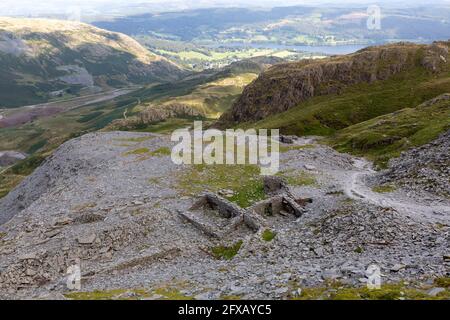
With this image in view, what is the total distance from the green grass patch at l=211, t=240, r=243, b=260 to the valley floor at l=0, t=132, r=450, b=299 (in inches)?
6.3

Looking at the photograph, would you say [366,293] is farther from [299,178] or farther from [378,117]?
[378,117]

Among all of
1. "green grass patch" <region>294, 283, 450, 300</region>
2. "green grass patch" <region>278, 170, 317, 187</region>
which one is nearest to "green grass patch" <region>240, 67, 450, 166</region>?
"green grass patch" <region>278, 170, 317, 187</region>

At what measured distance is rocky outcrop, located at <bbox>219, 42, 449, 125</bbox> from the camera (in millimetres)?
172375

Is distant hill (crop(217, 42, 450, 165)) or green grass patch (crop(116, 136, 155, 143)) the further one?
distant hill (crop(217, 42, 450, 165))

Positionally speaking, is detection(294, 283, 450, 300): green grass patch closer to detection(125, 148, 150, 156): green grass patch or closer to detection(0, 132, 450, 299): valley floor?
detection(0, 132, 450, 299): valley floor

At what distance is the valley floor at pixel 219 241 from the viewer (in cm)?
2681

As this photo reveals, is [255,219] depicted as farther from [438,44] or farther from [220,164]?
[438,44]

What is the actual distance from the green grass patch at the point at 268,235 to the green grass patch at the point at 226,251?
2.46 m

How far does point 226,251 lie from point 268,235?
4.74m

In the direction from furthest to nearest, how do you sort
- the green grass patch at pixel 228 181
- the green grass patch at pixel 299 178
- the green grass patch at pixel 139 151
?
the green grass patch at pixel 139 151
the green grass patch at pixel 299 178
the green grass patch at pixel 228 181

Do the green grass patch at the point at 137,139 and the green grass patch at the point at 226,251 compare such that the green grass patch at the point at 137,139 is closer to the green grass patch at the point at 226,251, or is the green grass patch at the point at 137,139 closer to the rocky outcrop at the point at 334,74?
the green grass patch at the point at 226,251

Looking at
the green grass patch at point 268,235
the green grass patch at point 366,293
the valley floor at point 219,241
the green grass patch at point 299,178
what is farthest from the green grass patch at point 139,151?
the green grass patch at point 366,293

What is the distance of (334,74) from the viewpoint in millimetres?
180000

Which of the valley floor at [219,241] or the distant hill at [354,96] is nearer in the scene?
A: the valley floor at [219,241]
